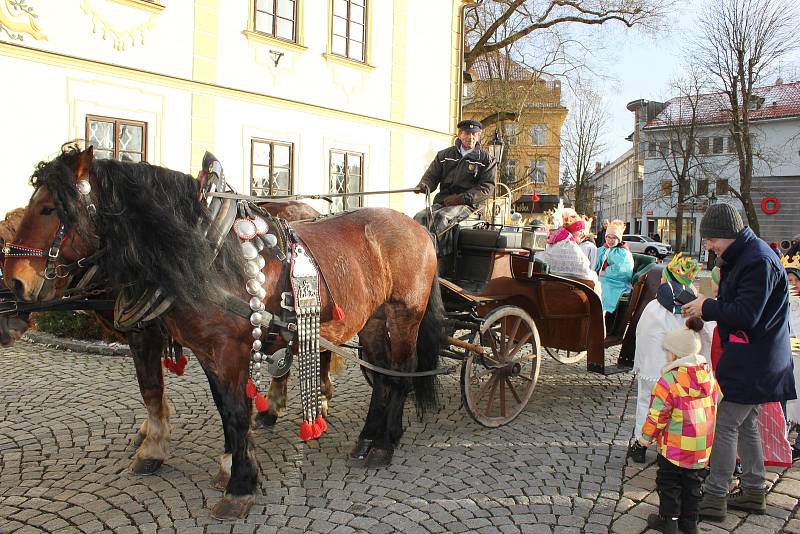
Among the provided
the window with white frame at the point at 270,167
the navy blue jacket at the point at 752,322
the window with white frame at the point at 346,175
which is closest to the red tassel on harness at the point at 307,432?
the navy blue jacket at the point at 752,322

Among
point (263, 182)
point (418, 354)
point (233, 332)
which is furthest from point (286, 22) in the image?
point (233, 332)

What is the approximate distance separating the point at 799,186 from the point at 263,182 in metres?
32.9

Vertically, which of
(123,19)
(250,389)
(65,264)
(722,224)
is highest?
(123,19)

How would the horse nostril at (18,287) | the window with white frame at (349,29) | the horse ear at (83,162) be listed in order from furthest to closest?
the window with white frame at (349,29), the horse ear at (83,162), the horse nostril at (18,287)

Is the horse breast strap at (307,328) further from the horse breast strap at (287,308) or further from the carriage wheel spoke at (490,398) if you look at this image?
the carriage wheel spoke at (490,398)

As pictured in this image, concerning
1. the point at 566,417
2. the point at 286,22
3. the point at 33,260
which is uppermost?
the point at 286,22

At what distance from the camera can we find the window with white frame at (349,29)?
11625 millimetres

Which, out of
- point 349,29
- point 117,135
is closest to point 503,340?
point 117,135

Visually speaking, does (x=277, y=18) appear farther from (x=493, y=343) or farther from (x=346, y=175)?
(x=493, y=343)

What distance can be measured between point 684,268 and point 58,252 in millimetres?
3404

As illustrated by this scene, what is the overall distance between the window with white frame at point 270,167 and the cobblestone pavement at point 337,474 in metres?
5.68

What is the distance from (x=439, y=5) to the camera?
1384cm

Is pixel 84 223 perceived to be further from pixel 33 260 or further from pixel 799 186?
pixel 799 186

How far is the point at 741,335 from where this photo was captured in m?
3.27
